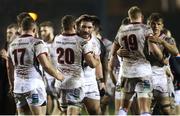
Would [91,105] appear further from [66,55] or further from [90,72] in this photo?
[66,55]

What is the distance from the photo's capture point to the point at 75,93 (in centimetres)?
1223

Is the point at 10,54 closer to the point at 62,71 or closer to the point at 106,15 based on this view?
the point at 62,71

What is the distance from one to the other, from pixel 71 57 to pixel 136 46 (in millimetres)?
1045

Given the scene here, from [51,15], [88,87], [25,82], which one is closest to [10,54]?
[25,82]

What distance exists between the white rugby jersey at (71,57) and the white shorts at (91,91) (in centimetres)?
49

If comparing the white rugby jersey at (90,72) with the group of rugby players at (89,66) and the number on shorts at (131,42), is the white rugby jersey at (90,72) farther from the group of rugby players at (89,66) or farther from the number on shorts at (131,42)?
the number on shorts at (131,42)

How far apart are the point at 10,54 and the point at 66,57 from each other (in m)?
0.86

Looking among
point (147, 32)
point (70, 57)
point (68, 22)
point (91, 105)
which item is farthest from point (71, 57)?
point (147, 32)

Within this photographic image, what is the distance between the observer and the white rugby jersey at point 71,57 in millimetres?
12180

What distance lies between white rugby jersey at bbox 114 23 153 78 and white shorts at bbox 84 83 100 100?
550mm

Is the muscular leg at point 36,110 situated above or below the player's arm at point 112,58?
below

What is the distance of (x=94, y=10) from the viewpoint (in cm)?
2169

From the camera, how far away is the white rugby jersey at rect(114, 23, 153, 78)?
12.5 metres

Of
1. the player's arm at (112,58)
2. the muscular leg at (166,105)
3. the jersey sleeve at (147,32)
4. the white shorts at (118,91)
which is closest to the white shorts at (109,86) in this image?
the player's arm at (112,58)
